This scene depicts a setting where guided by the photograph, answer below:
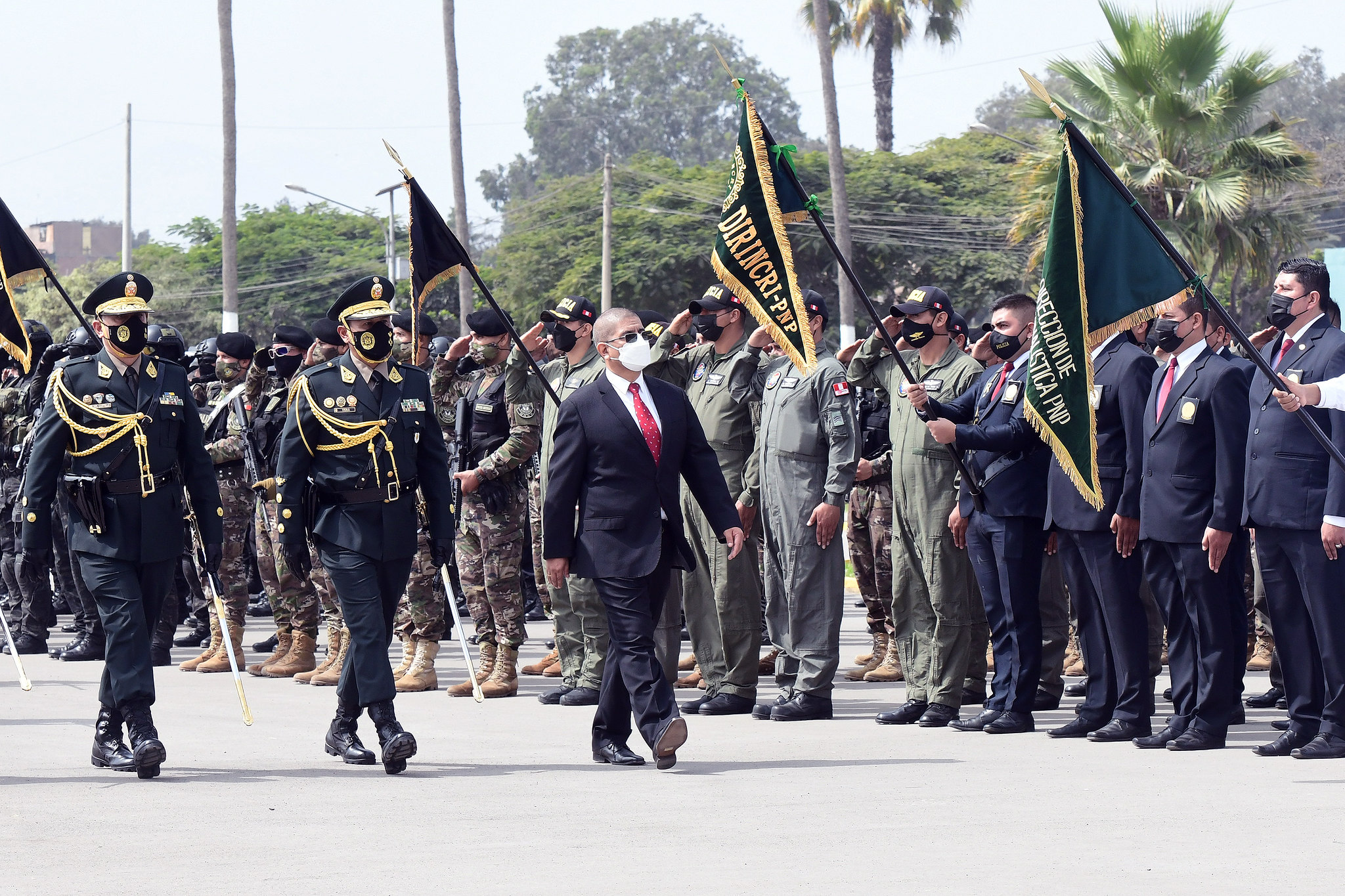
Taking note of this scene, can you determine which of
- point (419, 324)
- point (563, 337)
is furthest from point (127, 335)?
point (563, 337)

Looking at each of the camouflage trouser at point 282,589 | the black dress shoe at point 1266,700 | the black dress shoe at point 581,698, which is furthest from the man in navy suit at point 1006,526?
the camouflage trouser at point 282,589

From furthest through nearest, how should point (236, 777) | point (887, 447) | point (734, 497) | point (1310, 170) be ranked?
point (1310, 170), point (887, 447), point (734, 497), point (236, 777)

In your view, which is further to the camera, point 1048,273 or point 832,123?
point 832,123

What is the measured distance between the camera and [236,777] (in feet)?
26.3

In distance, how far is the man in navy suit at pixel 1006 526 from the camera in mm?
9156

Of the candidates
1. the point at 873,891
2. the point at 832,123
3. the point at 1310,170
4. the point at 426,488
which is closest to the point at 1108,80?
the point at 1310,170

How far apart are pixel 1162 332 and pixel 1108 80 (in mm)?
15074

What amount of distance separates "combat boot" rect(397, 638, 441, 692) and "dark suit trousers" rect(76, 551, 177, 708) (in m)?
3.18

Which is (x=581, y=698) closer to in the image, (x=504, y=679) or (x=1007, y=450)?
(x=504, y=679)

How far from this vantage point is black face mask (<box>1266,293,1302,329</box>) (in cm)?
836

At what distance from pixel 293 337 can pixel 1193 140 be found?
14.7 m

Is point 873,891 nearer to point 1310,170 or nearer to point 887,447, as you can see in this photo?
point 887,447

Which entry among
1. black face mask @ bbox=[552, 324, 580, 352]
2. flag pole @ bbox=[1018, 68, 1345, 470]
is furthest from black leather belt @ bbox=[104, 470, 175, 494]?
flag pole @ bbox=[1018, 68, 1345, 470]

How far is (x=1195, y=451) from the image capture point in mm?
8633
